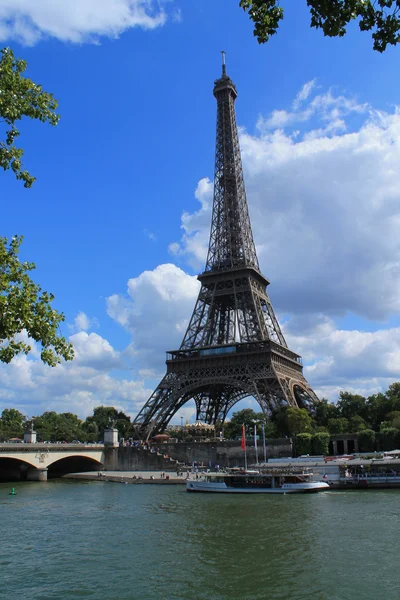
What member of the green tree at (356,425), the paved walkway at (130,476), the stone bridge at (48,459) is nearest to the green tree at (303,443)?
the green tree at (356,425)

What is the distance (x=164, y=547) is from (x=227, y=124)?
299 ft

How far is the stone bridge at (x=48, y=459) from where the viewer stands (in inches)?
2778

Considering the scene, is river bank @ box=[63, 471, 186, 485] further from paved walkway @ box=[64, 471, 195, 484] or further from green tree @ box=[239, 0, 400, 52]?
green tree @ box=[239, 0, 400, 52]

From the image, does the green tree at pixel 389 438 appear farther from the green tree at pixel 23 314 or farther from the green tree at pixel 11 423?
the green tree at pixel 11 423

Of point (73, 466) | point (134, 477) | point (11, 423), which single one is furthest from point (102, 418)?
point (134, 477)

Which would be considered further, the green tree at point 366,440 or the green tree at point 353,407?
the green tree at point 353,407

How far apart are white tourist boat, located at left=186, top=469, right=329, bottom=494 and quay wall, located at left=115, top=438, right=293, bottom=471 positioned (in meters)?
20.8

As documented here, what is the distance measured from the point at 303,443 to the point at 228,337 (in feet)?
96.1

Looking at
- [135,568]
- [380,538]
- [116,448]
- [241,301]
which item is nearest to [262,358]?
[241,301]

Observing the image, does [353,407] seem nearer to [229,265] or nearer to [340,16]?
[229,265]

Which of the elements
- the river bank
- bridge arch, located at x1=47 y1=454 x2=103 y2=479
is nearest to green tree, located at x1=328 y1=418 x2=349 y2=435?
the river bank

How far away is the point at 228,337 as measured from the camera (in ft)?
324

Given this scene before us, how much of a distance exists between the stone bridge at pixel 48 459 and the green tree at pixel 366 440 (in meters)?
34.1

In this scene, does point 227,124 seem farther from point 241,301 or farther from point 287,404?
point 287,404
